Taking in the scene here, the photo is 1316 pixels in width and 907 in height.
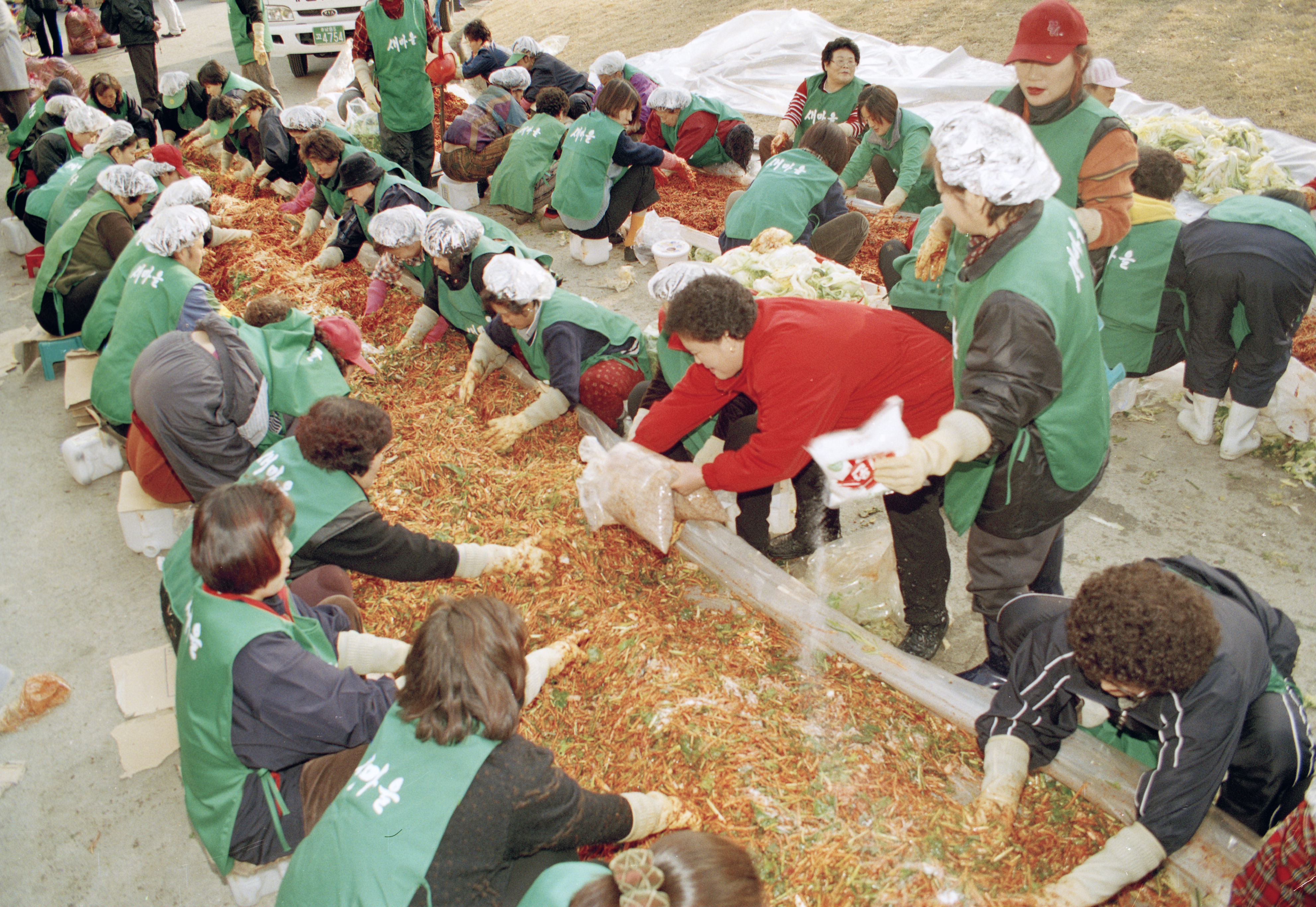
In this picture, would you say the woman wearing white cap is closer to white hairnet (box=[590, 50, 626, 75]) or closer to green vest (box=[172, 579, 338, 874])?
green vest (box=[172, 579, 338, 874])

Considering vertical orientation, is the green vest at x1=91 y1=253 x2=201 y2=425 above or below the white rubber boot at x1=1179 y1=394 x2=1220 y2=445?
above

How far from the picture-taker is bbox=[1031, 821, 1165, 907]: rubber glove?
214cm

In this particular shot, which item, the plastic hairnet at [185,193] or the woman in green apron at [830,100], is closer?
the plastic hairnet at [185,193]

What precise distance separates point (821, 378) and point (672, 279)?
4.78 ft

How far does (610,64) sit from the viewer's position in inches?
353

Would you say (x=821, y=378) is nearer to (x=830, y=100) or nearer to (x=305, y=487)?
(x=305, y=487)

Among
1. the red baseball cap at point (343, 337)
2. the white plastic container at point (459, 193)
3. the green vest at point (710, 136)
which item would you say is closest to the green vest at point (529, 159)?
the white plastic container at point (459, 193)

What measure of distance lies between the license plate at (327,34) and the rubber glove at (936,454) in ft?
41.3

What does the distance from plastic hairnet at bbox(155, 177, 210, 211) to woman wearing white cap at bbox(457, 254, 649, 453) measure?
99.5 inches

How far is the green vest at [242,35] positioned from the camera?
939 centimetres

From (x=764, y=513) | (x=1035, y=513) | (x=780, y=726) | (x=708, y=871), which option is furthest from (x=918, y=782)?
(x=764, y=513)

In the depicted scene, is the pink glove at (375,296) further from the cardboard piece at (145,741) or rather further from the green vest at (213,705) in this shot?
the green vest at (213,705)

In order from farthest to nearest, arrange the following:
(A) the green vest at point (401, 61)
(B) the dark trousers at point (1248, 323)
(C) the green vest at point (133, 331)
A: 1. (A) the green vest at point (401, 61)
2. (C) the green vest at point (133, 331)
3. (B) the dark trousers at point (1248, 323)

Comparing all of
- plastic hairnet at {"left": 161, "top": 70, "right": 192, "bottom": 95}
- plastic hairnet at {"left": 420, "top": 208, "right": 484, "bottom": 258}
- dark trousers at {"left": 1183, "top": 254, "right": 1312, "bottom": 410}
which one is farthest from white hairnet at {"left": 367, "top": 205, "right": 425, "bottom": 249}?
plastic hairnet at {"left": 161, "top": 70, "right": 192, "bottom": 95}
